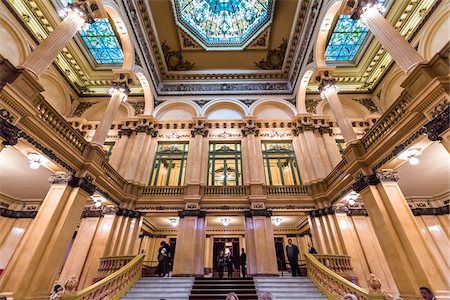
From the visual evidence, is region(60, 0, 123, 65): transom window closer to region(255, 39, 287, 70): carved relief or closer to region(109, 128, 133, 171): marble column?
region(109, 128, 133, 171): marble column

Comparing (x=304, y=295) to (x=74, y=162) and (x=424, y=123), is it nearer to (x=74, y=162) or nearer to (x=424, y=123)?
(x=424, y=123)

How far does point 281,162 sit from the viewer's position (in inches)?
483

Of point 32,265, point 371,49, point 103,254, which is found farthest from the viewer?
point 371,49

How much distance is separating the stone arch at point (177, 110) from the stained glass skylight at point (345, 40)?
9161 mm

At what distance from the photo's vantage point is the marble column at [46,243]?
5.04 m

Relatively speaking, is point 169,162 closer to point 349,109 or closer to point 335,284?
point 335,284

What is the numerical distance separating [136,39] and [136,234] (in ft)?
32.9

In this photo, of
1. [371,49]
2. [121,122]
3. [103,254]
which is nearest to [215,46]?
[121,122]

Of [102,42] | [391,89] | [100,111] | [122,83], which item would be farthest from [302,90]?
[100,111]

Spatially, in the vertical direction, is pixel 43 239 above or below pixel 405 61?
below

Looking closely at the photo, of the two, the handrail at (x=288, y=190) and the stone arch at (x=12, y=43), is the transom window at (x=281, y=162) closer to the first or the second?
the handrail at (x=288, y=190)

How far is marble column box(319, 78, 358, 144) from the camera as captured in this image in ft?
25.1

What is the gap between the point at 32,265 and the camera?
5.23 metres

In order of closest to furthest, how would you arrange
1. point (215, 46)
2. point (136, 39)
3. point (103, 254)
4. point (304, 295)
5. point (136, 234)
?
1. point (304, 295)
2. point (103, 254)
3. point (136, 234)
4. point (136, 39)
5. point (215, 46)
